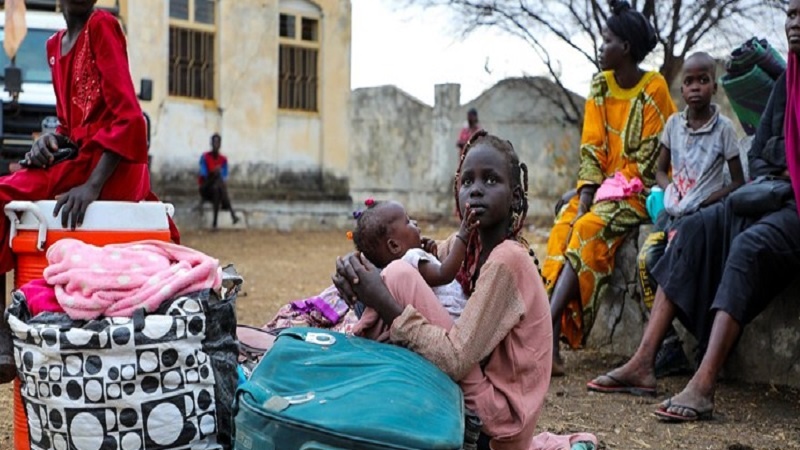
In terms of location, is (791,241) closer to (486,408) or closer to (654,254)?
(654,254)

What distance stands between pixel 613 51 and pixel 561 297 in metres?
1.33

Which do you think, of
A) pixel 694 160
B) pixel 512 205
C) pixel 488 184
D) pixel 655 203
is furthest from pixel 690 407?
pixel 488 184

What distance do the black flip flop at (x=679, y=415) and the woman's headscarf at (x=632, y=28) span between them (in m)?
2.13

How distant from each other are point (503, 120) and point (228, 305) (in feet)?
59.8

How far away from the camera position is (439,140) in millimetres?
21688

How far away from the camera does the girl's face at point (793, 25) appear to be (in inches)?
173

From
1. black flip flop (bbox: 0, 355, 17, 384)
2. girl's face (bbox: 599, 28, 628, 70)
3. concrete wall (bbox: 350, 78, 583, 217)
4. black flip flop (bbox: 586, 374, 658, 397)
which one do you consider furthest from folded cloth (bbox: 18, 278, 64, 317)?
concrete wall (bbox: 350, 78, 583, 217)

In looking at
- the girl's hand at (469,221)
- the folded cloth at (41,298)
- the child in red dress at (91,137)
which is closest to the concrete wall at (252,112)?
the child in red dress at (91,137)

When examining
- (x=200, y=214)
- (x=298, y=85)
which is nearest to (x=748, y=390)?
(x=200, y=214)

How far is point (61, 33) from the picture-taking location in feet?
12.6

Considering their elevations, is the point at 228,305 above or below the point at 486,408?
above

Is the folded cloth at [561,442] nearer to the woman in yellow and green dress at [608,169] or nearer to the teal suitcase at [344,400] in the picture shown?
the teal suitcase at [344,400]

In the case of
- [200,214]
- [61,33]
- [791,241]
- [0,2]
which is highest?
[0,2]

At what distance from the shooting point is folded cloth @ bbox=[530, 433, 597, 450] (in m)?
3.22
